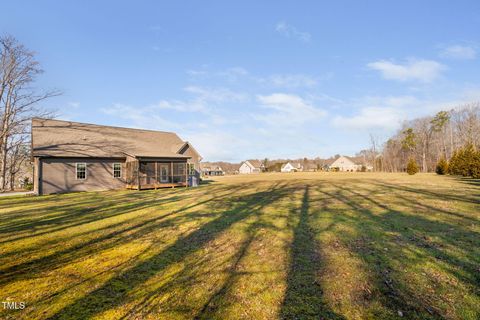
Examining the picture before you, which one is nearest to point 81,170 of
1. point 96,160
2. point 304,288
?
point 96,160

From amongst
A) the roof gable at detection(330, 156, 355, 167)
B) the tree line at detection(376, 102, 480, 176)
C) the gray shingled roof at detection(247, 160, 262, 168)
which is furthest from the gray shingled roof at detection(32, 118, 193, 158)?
the roof gable at detection(330, 156, 355, 167)

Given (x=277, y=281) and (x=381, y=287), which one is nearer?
(x=381, y=287)

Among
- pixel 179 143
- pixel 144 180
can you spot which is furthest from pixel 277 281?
pixel 179 143

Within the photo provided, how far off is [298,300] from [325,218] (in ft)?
20.1

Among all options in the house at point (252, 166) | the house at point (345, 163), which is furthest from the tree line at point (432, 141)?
the house at point (252, 166)

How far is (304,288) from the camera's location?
13.8 ft

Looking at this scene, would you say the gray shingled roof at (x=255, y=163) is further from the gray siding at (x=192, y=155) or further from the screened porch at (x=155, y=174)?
the screened porch at (x=155, y=174)

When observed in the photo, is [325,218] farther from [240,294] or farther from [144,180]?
[144,180]

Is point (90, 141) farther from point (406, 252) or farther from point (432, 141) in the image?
point (432, 141)

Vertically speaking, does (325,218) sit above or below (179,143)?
below

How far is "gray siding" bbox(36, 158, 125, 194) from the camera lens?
19500mm

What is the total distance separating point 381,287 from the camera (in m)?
4.21

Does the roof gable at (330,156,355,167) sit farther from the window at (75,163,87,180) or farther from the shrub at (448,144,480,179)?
the window at (75,163,87,180)

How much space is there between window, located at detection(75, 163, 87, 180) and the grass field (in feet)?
40.8
